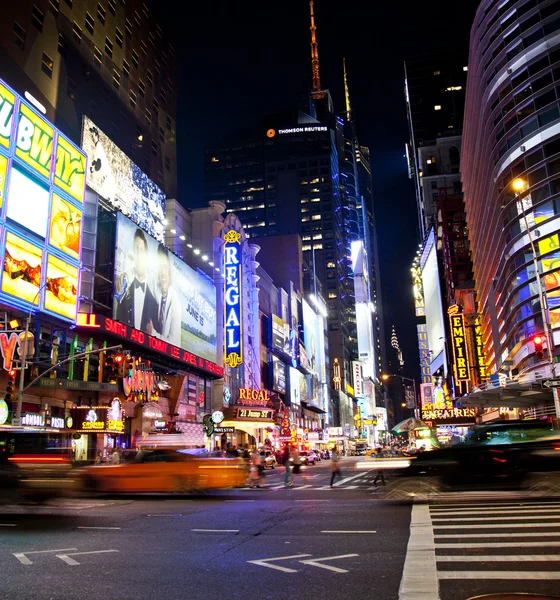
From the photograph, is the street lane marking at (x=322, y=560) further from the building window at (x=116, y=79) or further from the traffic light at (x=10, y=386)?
the building window at (x=116, y=79)

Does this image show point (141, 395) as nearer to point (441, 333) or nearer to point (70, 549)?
point (70, 549)

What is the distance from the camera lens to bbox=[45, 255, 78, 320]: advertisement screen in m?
35.7

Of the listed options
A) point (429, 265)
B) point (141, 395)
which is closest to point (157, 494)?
point (141, 395)

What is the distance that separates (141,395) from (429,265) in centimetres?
11021

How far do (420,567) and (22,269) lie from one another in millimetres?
31490

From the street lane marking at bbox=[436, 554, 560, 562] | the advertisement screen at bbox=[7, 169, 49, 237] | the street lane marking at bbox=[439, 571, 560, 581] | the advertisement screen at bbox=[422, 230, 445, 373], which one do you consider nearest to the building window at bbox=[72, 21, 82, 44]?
Result: the advertisement screen at bbox=[7, 169, 49, 237]

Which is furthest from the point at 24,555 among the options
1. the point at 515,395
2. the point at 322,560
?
the point at 515,395

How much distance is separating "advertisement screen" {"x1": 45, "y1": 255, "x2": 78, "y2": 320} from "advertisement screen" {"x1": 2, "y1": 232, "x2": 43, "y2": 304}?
0.91 metres

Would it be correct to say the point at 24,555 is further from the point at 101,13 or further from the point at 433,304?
the point at 433,304

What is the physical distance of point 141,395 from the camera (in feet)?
144

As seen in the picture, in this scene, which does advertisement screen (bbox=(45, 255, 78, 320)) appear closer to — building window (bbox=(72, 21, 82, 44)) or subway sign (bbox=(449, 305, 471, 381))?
building window (bbox=(72, 21, 82, 44))

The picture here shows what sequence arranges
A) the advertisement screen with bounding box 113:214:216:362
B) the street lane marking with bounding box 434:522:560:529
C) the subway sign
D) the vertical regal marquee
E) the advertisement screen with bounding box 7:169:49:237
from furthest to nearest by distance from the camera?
the subway sign
the vertical regal marquee
the advertisement screen with bounding box 113:214:216:362
the advertisement screen with bounding box 7:169:49:237
the street lane marking with bounding box 434:522:560:529

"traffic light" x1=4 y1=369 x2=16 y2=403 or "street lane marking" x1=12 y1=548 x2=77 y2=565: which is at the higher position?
"traffic light" x1=4 y1=369 x2=16 y2=403

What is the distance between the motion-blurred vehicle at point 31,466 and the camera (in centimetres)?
1609
